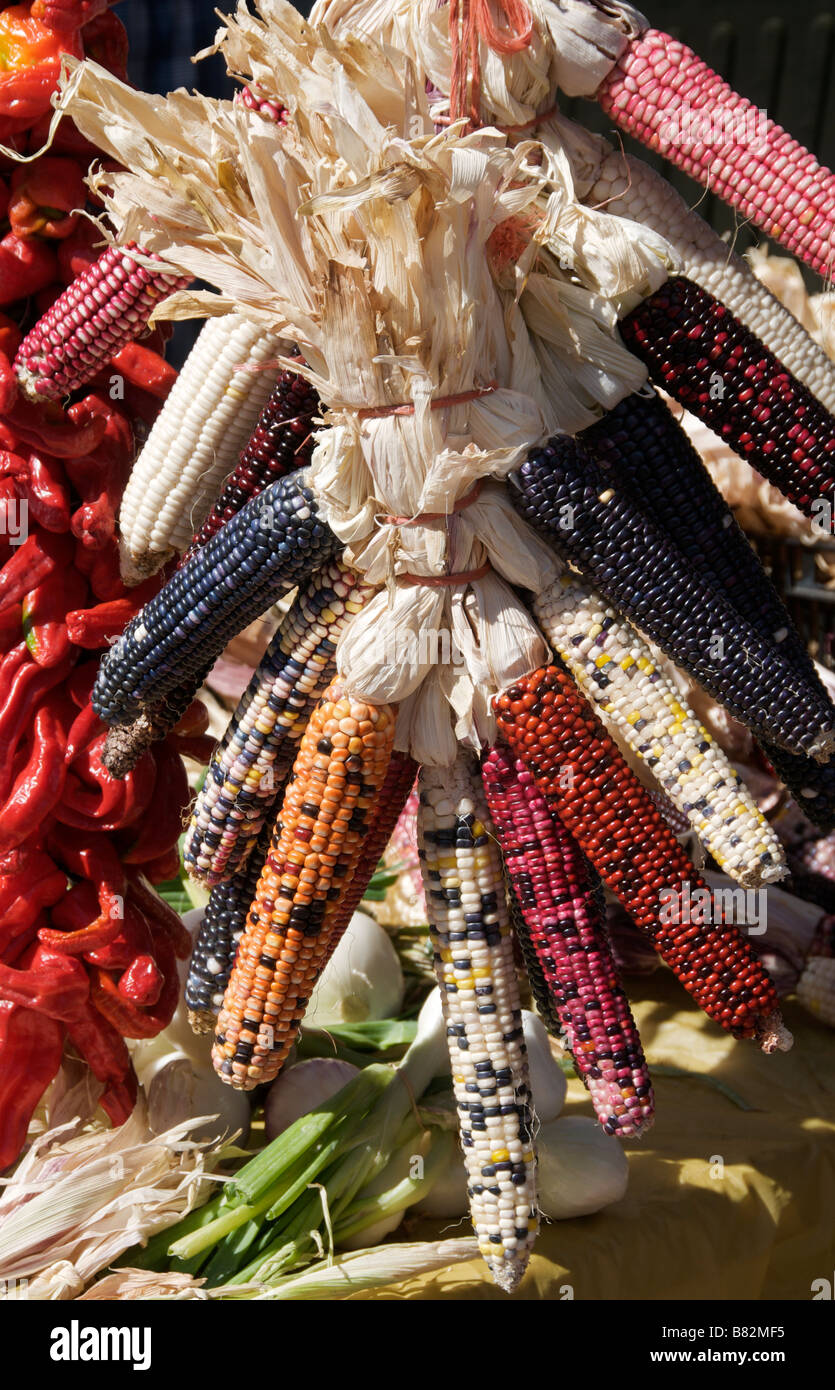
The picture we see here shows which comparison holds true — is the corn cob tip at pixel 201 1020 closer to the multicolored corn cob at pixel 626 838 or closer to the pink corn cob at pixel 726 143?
the multicolored corn cob at pixel 626 838

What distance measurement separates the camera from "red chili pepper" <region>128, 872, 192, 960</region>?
1726 millimetres

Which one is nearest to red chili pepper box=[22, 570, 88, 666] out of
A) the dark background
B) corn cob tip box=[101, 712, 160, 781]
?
corn cob tip box=[101, 712, 160, 781]

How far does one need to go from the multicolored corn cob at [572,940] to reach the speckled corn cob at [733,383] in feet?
1.38

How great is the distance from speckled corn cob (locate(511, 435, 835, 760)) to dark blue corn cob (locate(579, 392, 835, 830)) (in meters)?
0.03

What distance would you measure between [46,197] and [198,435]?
352mm

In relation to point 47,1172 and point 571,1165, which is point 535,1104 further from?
point 47,1172

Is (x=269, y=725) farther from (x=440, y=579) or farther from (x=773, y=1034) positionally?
(x=773, y=1034)

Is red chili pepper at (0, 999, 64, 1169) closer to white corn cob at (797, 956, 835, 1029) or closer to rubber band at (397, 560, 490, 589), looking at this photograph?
rubber band at (397, 560, 490, 589)

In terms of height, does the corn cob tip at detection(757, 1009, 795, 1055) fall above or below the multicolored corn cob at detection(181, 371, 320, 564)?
below

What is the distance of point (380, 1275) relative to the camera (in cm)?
157

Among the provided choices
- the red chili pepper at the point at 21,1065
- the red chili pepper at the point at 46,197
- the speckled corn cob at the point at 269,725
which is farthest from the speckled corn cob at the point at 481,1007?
the red chili pepper at the point at 46,197

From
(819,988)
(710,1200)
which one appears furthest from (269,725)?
(819,988)

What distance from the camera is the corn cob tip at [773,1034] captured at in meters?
1.46
